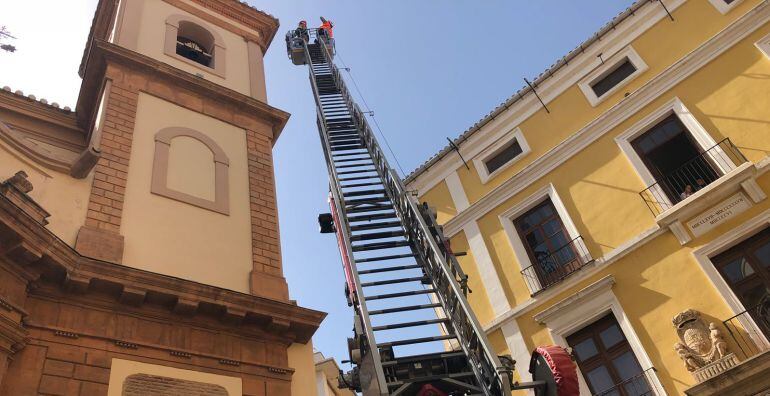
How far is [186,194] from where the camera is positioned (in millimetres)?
10805

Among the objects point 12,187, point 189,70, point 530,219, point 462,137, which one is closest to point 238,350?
point 12,187

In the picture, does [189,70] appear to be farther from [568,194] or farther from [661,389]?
[661,389]

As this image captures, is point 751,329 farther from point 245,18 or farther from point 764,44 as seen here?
point 245,18

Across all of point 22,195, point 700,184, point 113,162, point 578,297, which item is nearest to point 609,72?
point 700,184

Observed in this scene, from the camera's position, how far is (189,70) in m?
14.0

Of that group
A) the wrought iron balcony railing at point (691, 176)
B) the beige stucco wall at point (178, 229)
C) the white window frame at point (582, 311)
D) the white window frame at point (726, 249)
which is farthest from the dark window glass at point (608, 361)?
the beige stucco wall at point (178, 229)

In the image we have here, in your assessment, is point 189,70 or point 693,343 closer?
point 693,343

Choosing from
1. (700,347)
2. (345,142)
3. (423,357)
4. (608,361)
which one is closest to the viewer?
(423,357)

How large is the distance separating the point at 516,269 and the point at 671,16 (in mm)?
7176

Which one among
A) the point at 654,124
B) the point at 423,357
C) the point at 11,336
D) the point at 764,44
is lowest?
the point at 423,357

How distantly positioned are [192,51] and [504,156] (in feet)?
27.3

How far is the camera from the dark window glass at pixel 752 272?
36.3 ft

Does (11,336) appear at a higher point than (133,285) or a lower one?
lower

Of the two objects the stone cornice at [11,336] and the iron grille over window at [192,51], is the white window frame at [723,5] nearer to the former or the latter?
the iron grille over window at [192,51]
